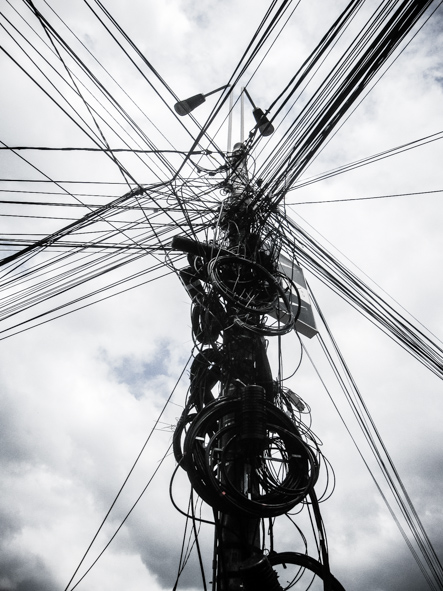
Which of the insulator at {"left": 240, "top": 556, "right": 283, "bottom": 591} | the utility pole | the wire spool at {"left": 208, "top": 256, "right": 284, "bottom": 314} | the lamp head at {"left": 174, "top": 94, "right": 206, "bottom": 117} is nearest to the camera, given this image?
the insulator at {"left": 240, "top": 556, "right": 283, "bottom": 591}

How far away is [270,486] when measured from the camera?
2.88 meters

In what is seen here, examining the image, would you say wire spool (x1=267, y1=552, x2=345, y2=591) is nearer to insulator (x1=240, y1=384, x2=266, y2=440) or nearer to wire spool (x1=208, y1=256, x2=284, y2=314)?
insulator (x1=240, y1=384, x2=266, y2=440)

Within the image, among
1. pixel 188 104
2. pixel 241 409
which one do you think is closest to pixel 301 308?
pixel 241 409

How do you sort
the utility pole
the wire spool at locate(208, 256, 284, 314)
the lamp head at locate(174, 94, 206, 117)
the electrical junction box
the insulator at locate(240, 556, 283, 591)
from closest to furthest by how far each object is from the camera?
the insulator at locate(240, 556, 283, 591), the utility pole, the wire spool at locate(208, 256, 284, 314), the electrical junction box, the lamp head at locate(174, 94, 206, 117)

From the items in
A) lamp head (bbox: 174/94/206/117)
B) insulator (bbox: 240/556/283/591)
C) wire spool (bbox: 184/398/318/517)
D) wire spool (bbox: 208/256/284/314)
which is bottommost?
insulator (bbox: 240/556/283/591)

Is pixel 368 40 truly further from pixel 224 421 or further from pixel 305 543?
pixel 305 543

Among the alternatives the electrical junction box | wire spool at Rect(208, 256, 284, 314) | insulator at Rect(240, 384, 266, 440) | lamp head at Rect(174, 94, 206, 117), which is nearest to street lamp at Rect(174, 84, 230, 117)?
lamp head at Rect(174, 94, 206, 117)

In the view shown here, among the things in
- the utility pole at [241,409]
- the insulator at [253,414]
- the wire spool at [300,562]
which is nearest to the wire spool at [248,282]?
the utility pole at [241,409]

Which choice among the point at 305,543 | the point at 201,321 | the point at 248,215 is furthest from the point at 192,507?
the point at 248,215

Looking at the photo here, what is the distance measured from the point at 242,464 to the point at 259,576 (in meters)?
0.77

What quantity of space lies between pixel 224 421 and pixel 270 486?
2.13ft

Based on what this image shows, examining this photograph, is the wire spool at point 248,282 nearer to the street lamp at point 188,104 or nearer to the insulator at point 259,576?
the insulator at point 259,576

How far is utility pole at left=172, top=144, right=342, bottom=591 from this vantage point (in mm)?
2566

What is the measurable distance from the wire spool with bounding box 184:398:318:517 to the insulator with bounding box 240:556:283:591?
1.27 feet
